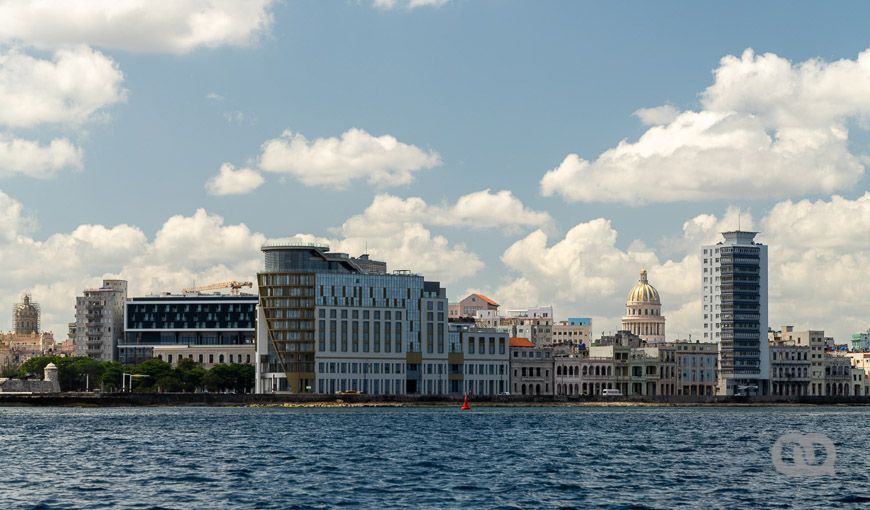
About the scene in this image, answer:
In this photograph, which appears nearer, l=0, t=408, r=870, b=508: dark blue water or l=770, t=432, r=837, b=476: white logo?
l=0, t=408, r=870, b=508: dark blue water

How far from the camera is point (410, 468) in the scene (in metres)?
84.2

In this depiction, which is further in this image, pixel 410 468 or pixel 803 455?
pixel 803 455

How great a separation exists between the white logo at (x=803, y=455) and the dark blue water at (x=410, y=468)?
1.02 m

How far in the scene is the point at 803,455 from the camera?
10131 cm

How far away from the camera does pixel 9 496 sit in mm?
67562

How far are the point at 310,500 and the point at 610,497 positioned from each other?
14227 mm

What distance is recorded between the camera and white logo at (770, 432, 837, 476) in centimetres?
8356

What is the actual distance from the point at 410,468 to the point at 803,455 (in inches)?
1268

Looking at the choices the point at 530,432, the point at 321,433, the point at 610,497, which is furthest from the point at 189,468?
the point at 530,432

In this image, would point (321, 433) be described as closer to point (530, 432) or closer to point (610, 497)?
point (530, 432)

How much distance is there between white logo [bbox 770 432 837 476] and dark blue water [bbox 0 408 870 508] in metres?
1.02

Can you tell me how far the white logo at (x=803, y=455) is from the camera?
274 ft

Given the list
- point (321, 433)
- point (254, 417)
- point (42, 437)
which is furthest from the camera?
point (254, 417)

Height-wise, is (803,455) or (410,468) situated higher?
(410,468)
